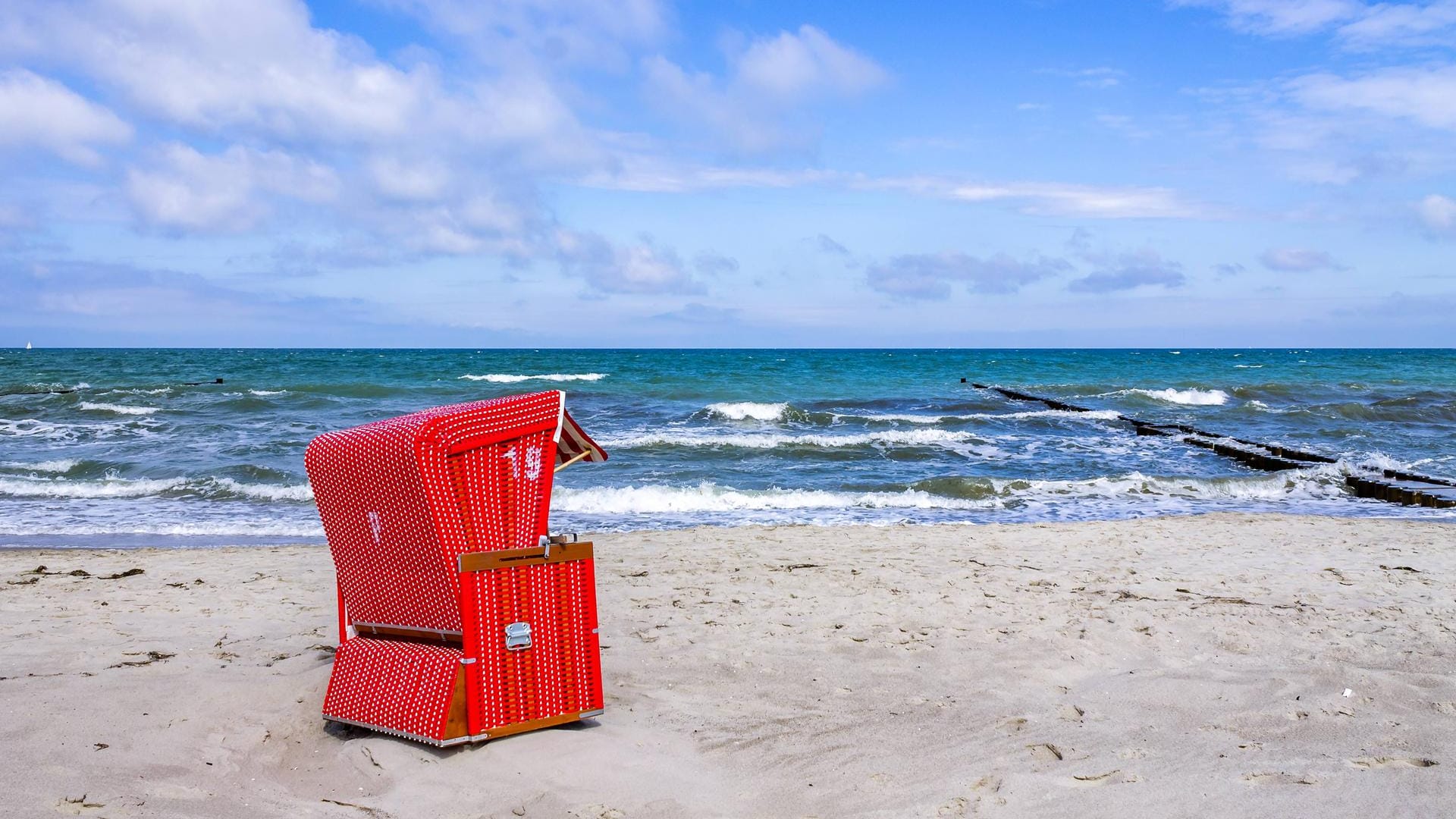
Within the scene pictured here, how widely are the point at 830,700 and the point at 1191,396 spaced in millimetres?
38248

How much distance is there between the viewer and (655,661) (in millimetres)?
6352

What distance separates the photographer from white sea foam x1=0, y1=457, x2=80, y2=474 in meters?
17.2

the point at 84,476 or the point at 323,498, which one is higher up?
the point at 323,498

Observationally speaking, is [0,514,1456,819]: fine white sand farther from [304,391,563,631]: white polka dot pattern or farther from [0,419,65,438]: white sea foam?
[0,419,65,438]: white sea foam

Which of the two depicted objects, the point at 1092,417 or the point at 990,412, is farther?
the point at 990,412

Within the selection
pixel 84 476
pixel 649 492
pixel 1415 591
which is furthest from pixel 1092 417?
pixel 84 476

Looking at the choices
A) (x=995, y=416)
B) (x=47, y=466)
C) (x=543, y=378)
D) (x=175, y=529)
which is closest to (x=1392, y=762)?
(x=175, y=529)

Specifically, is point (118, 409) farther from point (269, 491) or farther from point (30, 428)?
point (269, 491)

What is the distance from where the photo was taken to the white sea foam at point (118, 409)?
28.3 m

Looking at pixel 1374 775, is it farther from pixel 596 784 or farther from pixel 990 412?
pixel 990 412

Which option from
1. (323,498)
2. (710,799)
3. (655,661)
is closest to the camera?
A: (710,799)

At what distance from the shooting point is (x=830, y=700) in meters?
5.66

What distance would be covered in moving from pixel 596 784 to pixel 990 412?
29.6 meters

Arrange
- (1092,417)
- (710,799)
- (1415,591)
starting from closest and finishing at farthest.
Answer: (710,799) → (1415,591) → (1092,417)
